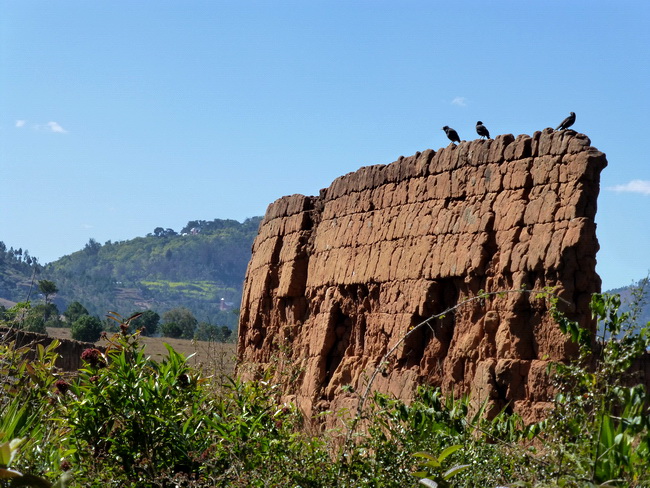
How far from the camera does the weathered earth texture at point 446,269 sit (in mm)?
9609

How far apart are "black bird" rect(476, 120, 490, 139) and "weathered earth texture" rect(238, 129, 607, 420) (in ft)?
0.78

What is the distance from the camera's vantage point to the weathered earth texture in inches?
378

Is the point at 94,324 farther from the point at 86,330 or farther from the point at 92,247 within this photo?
the point at 92,247

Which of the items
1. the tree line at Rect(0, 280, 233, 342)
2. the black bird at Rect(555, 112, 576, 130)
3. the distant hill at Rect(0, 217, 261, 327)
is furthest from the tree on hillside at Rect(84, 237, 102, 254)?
the black bird at Rect(555, 112, 576, 130)

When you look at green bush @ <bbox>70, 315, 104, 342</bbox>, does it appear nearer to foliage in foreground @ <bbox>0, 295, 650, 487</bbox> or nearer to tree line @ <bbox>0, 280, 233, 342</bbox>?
tree line @ <bbox>0, 280, 233, 342</bbox>

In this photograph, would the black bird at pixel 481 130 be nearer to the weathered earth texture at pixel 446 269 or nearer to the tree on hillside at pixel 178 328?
the weathered earth texture at pixel 446 269

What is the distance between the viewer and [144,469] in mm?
7285

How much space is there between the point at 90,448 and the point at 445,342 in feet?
15.2

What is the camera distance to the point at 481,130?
11.2 meters

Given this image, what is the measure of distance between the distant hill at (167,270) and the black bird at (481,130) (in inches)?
4111

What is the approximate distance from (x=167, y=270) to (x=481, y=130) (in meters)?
146

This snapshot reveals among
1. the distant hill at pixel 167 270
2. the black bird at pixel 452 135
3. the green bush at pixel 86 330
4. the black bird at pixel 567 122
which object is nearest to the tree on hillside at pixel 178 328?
the green bush at pixel 86 330

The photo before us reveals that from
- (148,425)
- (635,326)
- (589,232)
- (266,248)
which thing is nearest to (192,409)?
(148,425)

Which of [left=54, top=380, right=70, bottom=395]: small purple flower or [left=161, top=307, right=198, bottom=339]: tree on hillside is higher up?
[left=161, top=307, right=198, bottom=339]: tree on hillside
